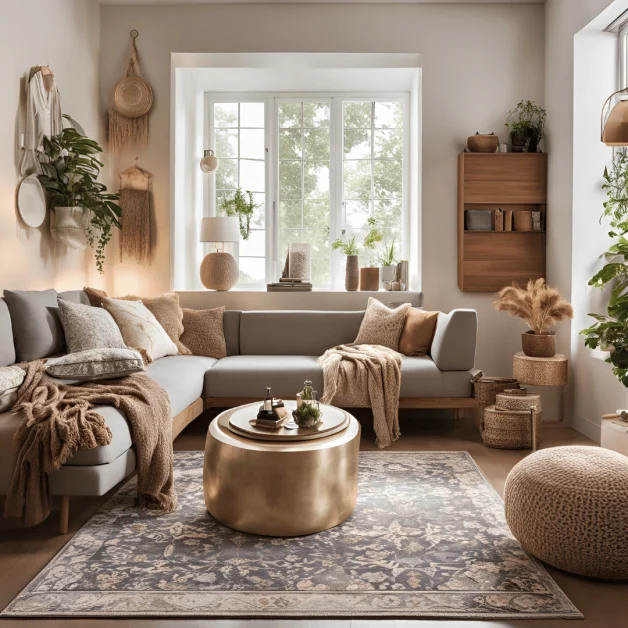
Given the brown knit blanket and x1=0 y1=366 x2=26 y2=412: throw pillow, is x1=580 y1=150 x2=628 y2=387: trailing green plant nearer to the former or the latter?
the brown knit blanket

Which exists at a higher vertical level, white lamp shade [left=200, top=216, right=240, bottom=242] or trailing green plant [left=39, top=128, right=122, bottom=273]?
trailing green plant [left=39, top=128, right=122, bottom=273]

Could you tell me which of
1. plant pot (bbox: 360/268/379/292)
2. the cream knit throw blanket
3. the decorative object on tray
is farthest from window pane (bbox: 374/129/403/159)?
the cream knit throw blanket

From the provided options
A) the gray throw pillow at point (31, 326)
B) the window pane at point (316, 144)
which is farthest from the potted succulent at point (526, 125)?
the gray throw pillow at point (31, 326)

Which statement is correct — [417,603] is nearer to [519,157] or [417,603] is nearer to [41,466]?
[41,466]

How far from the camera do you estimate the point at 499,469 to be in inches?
137

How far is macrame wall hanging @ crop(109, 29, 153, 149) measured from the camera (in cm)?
492

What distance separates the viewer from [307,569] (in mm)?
2230

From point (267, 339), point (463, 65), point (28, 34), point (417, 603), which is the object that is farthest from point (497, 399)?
point (28, 34)

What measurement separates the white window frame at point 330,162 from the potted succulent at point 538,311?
1.48 m

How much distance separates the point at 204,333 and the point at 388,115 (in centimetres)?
259

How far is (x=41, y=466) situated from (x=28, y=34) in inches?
112

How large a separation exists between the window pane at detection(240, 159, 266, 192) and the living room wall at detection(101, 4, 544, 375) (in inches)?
34.9

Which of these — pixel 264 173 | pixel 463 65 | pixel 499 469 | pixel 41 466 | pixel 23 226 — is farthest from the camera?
pixel 264 173

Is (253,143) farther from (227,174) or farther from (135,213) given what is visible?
(135,213)
